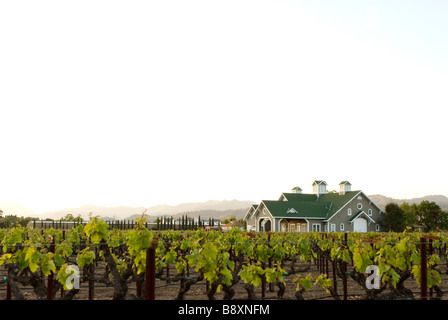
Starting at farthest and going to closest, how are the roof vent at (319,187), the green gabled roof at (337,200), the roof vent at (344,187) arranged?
the roof vent at (319,187), the roof vent at (344,187), the green gabled roof at (337,200)

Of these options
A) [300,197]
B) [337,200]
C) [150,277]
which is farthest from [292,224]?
[150,277]

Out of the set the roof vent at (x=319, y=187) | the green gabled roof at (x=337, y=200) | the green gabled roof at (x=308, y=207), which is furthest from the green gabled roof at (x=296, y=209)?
the roof vent at (x=319, y=187)

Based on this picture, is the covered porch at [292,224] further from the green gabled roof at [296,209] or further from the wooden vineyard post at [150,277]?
the wooden vineyard post at [150,277]

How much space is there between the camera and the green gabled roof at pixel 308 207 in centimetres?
5038

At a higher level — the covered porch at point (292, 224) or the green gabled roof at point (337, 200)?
the green gabled roof at point (337, 200)

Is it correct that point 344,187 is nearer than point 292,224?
No

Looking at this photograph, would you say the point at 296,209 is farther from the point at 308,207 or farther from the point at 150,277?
the point at 150,277

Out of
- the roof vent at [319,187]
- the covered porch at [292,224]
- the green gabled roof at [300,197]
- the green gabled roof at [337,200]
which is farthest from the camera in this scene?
the roof vent at [319,187]

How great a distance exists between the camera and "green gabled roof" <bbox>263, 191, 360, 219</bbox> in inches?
1983

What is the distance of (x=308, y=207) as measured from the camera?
51.8 meters
